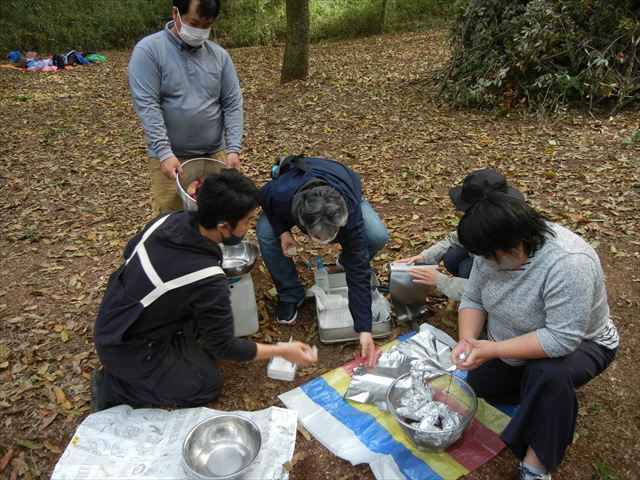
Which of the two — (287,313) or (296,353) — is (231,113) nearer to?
(287,313)

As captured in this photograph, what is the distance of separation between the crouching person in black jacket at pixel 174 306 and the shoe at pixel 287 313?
0.81 meters

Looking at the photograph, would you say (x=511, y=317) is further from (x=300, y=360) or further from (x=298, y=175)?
(x=298, y=175)

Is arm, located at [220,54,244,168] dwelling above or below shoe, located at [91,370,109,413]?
above

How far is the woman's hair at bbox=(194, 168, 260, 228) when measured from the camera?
213cm

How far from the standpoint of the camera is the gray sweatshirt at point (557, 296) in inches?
75.7

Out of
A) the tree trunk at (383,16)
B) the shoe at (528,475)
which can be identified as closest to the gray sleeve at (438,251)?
the shoe at (528,475)

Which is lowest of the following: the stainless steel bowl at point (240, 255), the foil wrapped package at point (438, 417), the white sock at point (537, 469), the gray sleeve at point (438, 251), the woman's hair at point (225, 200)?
the foil wrapped package at point (438, 417)

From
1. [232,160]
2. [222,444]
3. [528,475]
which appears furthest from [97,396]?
[528,475]

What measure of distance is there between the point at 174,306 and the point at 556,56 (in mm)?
6553

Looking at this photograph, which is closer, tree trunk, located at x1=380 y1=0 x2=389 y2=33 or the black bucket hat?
the black bucket hat

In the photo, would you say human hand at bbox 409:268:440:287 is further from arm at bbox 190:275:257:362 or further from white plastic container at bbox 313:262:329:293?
arm at bbox 190:275:257:362

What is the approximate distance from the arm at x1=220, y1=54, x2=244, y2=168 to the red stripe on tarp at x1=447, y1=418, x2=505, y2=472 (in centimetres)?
223

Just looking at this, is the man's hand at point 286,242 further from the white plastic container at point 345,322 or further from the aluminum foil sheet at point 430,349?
the aluminum foil sheet at point 430,349

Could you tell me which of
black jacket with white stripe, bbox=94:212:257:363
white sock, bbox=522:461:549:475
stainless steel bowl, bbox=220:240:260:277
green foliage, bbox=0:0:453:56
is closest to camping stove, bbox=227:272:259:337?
stainless steel bowl, bbox=220:240:260:277
